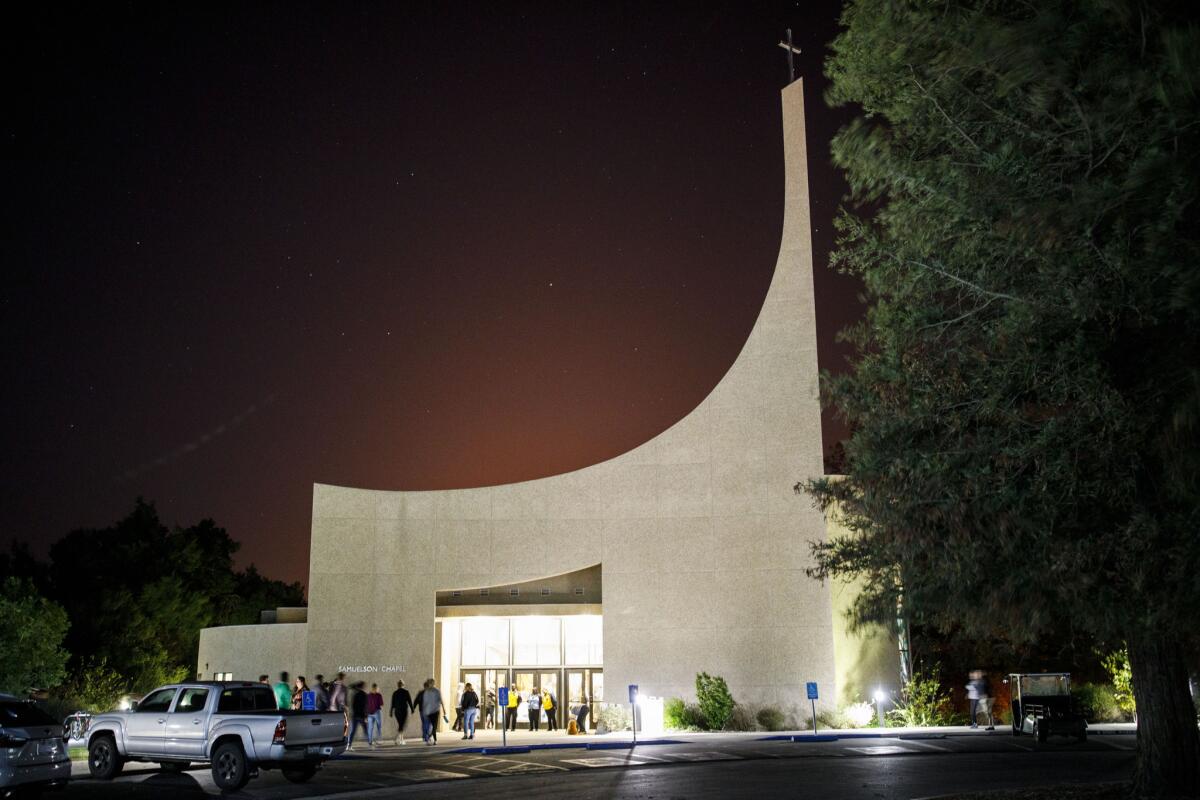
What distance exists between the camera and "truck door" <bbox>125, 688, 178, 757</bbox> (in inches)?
635

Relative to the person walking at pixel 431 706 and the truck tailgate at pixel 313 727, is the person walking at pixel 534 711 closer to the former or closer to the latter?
the person walking at pixel 431 706

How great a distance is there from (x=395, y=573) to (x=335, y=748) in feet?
45.8

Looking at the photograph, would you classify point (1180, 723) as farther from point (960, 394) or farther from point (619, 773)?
point (619, 773)

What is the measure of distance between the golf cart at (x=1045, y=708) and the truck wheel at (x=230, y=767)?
16581mm

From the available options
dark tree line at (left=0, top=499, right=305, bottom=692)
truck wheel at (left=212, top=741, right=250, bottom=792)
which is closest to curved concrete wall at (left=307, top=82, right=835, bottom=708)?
truck wheel at (left=212, top=741, right=250, bottom=792)

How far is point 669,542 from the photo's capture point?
29312 millimetres

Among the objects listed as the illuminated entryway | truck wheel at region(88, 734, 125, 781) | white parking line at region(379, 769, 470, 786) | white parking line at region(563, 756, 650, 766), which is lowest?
white parking line at region(563, 756, 650, 766)

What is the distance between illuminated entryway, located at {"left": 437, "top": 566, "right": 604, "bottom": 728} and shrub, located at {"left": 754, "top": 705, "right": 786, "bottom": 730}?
18.2 feet

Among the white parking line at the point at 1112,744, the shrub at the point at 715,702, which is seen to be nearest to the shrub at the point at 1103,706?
the white parking line at the point at 1112,744

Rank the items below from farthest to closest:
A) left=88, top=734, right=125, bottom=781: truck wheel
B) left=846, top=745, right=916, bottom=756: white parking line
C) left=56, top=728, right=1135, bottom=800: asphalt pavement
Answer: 1. left=846, top=745, right=916, bottom=756: white parking line
2. left=88, top=734, right=125, bottom=781: truck wheel
3. left=56, top=728, right=1135, bottom=800: asphalt pavement

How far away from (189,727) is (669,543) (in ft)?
51.9

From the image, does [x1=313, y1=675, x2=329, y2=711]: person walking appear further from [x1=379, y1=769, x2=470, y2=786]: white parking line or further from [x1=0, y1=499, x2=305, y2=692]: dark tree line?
[x1=0, y1=499, x2=305, y2=692]: dark tree line

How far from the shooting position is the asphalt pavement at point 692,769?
554 inches

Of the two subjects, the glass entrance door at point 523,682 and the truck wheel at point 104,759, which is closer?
the truck wheel at point 104,759
